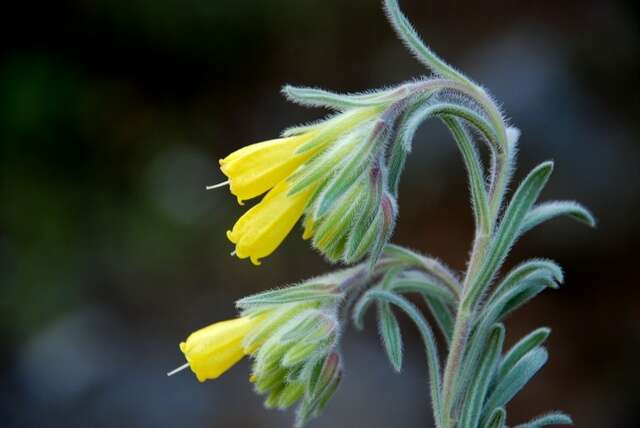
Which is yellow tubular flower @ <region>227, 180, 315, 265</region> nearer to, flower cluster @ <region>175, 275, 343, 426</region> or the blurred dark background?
flower cluster @ <region>175, 275, 343, 426</region>

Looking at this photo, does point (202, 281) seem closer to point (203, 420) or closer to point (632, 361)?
point (203, 420)

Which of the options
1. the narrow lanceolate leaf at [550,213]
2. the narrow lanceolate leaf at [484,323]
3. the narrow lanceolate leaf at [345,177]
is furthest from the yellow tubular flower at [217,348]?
the narrow lanceolate leaf at [550,213]

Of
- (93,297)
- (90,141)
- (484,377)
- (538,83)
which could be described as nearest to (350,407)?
(93,297)

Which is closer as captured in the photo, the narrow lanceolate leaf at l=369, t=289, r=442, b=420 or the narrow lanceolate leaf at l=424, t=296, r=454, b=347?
the narrow lanceolate leaf at l=369, t=289, r=442, b=420

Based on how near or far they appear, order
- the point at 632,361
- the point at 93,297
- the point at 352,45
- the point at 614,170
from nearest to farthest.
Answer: the point at 632,361 → the point at 614,170 → the point at 93,297 → the point at 352,45

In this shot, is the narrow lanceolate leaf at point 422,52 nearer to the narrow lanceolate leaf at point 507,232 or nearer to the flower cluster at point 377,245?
the flower cluster at point 377,245

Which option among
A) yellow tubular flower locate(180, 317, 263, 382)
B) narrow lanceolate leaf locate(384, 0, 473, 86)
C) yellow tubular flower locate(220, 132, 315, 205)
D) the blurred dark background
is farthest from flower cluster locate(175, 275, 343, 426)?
the blurred dark background

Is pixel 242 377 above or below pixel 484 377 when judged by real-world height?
above
